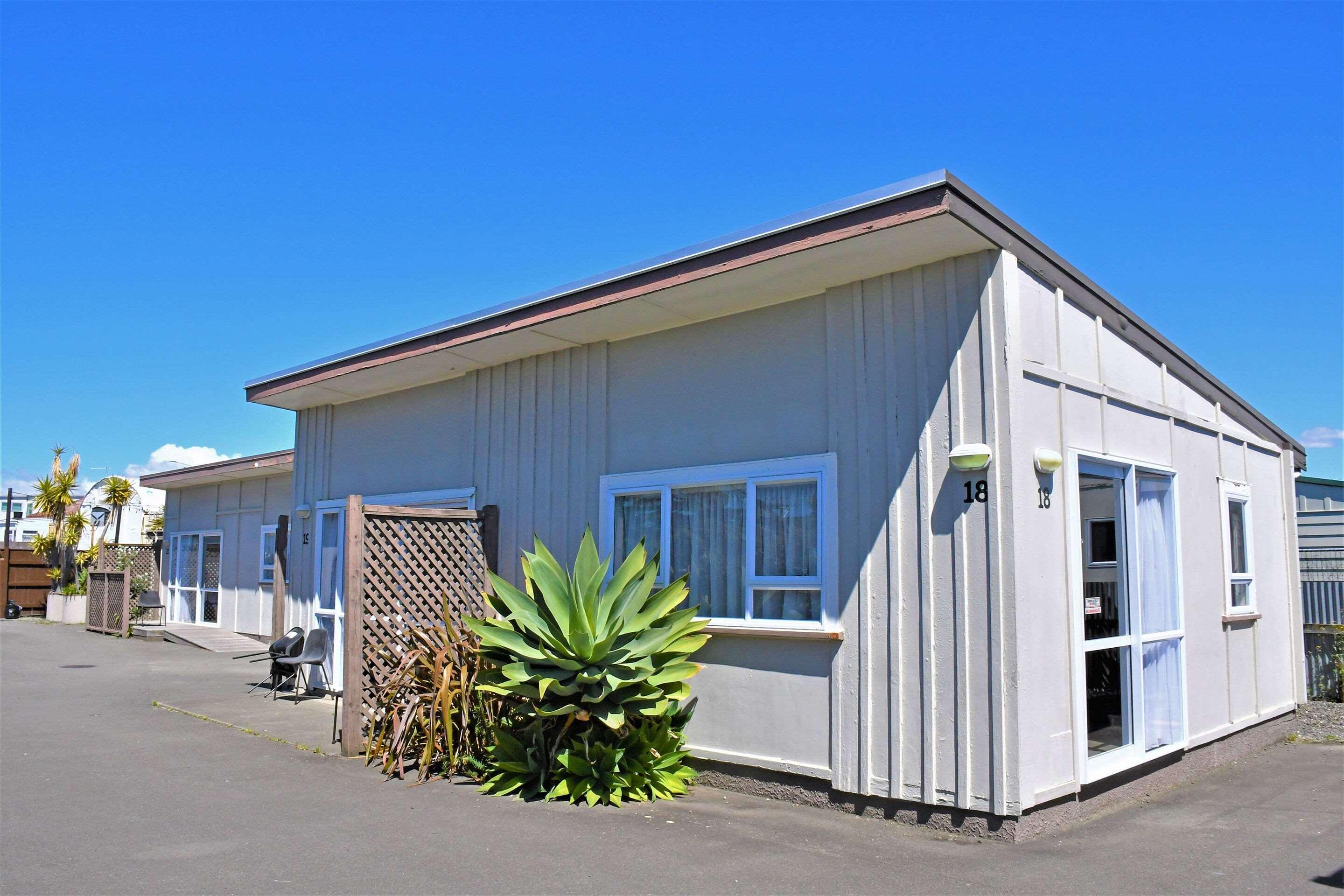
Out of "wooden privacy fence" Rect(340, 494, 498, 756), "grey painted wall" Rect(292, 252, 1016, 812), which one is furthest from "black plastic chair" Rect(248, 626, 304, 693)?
"grey painted wall" Rect(292, 252, 1016, 812)

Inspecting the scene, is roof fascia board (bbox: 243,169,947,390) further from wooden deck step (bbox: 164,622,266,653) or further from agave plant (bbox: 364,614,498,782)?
wooden deck step (bbox: 164,622,266,653)

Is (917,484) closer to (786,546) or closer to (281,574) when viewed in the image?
(786,546)

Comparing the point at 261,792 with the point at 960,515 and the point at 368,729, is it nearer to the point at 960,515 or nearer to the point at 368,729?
the point at 368,729

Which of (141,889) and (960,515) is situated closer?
(141,889)

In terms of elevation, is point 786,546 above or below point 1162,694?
above

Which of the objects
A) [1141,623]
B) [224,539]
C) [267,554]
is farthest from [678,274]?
[224,539]

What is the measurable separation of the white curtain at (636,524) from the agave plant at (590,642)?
0.80m

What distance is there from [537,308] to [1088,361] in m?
4.21

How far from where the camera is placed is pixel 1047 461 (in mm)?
6246

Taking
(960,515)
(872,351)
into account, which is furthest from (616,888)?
(872,351)

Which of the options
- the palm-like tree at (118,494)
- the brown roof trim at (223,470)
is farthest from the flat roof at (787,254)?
the palm-like tree at (118,494)

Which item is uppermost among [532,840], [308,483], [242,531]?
[308,483]

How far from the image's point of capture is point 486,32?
28.6ft

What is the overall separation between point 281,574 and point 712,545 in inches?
297
